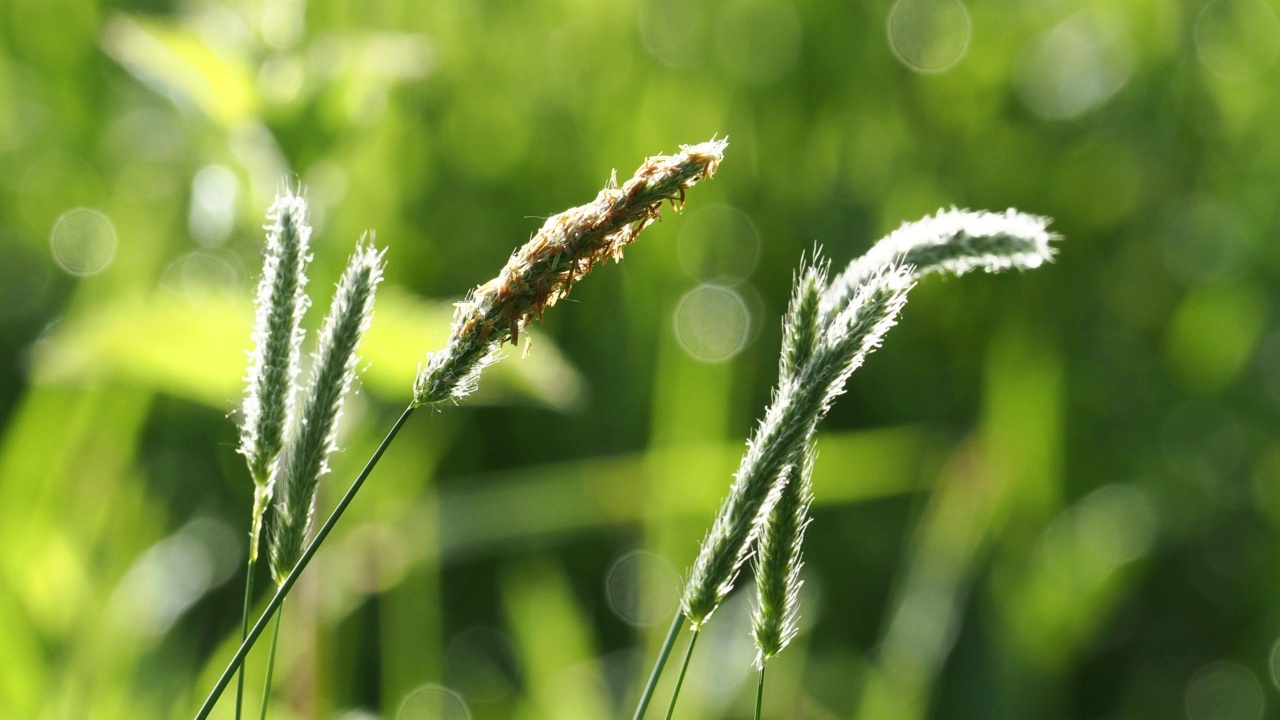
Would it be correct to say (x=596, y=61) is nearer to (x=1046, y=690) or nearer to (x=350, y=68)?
(x=350, y=68)

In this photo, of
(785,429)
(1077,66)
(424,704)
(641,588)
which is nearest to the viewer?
(785,429)

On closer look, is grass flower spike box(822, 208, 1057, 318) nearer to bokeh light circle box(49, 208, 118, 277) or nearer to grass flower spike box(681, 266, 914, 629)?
grass flower spike box(681, 266, 914, 629)

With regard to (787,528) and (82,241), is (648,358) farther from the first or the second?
(787,528)

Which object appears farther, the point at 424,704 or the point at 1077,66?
the point at 1077,66

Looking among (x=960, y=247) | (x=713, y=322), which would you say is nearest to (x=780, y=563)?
(x=960, y=247)

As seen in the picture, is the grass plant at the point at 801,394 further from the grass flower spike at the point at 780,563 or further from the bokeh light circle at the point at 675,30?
the bokeh light circle at the point at 675,30

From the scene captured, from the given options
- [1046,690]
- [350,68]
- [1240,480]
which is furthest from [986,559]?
[350,68]

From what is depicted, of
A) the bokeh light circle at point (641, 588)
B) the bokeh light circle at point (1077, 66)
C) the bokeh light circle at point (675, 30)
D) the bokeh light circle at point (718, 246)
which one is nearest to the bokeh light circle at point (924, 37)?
the bokeh light circle at point (1077, 66)
